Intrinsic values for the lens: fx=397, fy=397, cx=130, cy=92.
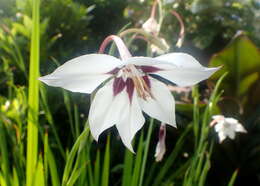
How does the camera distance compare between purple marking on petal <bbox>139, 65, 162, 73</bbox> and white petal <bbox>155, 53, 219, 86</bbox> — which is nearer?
white petal <bbox>155, 53, 219, 86</bbox>

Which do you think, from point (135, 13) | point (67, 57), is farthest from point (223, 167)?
point (135, 13)

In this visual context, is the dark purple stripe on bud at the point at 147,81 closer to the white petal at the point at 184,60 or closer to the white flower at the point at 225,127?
the white petal at the point at 184,60

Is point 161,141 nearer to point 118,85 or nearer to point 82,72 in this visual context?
point 118,85

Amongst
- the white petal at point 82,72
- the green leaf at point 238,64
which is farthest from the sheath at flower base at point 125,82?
the green leaf at point 238,64

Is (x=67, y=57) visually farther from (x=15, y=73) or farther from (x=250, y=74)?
(x=250, y=74)

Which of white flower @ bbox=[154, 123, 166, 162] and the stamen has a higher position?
the stamen

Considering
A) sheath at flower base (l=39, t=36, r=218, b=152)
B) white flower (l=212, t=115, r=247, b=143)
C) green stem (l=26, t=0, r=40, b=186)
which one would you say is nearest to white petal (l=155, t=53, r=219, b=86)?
sheath at flower base (l=39, t=36, r=218, b=152)

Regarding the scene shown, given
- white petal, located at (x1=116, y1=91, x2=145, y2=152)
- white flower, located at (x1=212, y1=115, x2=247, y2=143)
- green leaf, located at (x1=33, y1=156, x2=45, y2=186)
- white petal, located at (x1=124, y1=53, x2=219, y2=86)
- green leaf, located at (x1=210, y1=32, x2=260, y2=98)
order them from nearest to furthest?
white petal, located at (x1=124, y1=53, x2=219, y2=86), white petal, located at (x1=116, y1=91, x2=145, y2=152), green leaf, located at (x1=33, y1=156, x2=45, y2=186), white flower, located at (x1=212, y1=115, x2=247, y2=143), green leaf, located at (x1=210, y1=32, x2=260, y2=98)

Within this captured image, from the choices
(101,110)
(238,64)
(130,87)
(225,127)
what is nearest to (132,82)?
(130,87)

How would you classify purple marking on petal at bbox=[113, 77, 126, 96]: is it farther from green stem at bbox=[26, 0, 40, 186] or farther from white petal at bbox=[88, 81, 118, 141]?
green stem at bbox=[26, 0, 40, 186]
